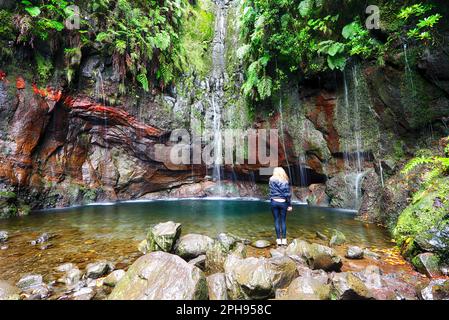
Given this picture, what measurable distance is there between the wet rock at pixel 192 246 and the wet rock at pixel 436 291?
3236 mm

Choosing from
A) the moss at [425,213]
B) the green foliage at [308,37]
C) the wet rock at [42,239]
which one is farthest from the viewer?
the green foliage at [308,37]

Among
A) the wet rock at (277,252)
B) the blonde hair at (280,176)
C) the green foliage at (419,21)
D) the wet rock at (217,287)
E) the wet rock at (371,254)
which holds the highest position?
the green foliage at (419,21)

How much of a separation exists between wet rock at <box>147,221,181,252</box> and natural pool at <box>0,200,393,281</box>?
442 millimetres

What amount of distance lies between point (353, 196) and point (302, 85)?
19.5 ft

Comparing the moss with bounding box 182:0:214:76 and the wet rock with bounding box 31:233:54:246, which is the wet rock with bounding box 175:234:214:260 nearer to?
the wet rock with bounding box 31:233:54:246

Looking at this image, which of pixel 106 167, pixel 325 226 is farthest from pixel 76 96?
pixel 325 226

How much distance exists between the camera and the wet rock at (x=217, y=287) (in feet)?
10.4

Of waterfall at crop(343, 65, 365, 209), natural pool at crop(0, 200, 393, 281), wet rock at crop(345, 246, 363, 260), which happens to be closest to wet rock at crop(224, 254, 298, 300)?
wet rock at crop(345, 246, 363, 260)

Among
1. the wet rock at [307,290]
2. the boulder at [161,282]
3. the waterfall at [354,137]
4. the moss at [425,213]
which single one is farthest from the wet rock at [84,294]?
the waterfall at [354,137]

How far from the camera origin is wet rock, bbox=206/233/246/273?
4.12 meters

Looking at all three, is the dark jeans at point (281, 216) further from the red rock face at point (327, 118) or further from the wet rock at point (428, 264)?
the red rock face at point (327, 118)

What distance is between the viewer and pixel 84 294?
336 centimetres

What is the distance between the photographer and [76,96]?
12070 mm
